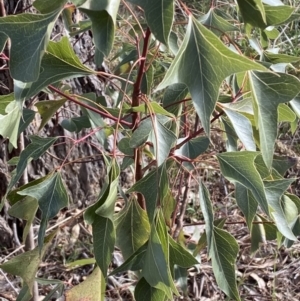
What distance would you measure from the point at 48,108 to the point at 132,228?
0.27 meters

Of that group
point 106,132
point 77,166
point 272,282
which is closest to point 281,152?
point 272,282

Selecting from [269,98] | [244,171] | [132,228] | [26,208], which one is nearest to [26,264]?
[26,208]

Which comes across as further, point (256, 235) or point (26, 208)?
point (256, 235)

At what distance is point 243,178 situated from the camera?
2.85ft

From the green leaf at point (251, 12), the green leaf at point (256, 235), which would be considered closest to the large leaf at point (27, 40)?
the green leaf at point (251, 12)

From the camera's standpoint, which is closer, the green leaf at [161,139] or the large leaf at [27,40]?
the large leaf at [27,40]

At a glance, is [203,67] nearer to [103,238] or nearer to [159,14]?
[159,14]

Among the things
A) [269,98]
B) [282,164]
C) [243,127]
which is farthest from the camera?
A: [282,164]

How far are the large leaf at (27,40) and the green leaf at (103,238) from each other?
291 millimetres

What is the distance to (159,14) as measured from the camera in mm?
657

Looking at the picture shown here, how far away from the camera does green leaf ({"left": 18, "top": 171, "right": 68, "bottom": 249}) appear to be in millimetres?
915

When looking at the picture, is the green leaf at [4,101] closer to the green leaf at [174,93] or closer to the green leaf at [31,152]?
the green leaf at [31,152]

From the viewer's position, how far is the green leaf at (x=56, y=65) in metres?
0.81

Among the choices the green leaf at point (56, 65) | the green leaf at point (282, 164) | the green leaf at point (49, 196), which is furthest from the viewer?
the green leaf at point (282, 164)
